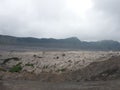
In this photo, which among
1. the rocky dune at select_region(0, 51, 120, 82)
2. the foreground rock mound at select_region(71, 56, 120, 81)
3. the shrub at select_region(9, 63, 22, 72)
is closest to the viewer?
the foreground rock mound at select_region(71, 56, 120, 81)

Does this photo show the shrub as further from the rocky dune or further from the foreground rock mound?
the foreground rock mound

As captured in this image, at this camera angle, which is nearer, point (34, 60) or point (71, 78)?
point (71, 78)

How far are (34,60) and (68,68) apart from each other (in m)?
13.8

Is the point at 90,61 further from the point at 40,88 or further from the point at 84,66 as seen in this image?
the point at 40,88

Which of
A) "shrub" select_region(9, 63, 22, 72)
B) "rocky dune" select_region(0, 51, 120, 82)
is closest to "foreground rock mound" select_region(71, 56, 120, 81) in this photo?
"rocky dune" select_region(0, 51, 120, 82)

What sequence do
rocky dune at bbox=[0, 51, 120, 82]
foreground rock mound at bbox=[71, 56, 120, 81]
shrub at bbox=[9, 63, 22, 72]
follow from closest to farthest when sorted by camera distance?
foreground rock mound at bbox=[71, 56, 120, 81]
rocky dune at bbox=[0, 51, 120, 82]
shrub at bbox=[9, 63, 22, 72]

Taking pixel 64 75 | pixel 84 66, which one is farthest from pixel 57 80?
pixel 84 66

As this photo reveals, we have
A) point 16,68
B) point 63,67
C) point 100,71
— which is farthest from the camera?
point 16,68

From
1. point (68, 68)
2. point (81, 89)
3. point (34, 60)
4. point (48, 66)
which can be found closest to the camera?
point (81, 89)

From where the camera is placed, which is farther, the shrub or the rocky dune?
the shrub

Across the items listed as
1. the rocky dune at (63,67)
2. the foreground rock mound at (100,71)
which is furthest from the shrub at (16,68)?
the foreground rock mound at (100,71)

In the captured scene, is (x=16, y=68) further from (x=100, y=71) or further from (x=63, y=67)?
(x=100, y=71)

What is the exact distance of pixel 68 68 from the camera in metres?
72.4

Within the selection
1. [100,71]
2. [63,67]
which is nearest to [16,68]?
[63,67]
